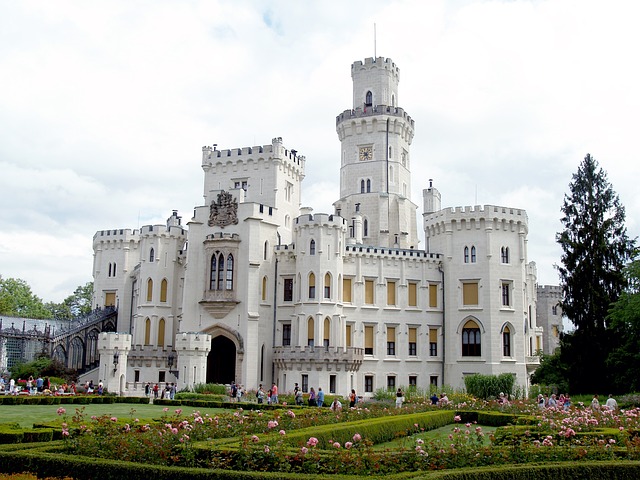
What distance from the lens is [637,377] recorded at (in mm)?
39875

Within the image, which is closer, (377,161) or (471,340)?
(471,340)

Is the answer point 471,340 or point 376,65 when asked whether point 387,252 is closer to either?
point 471,340

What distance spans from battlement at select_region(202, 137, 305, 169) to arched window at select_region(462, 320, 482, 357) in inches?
799

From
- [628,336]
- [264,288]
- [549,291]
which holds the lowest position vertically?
[628,336]

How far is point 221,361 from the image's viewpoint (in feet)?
180

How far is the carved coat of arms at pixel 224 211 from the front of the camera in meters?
54.7

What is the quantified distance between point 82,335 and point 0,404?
27298mm

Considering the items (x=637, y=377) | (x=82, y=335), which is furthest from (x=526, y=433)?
(x=82, y=335)

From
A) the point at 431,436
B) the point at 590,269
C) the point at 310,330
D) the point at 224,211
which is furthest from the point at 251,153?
the point at 431,436

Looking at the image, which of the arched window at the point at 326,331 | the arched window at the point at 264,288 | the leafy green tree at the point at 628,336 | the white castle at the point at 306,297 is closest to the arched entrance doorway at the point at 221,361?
the white castle at the point at 306,297

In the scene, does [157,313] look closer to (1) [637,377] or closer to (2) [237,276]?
(2) [237,276]

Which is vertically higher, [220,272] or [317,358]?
[220,272]

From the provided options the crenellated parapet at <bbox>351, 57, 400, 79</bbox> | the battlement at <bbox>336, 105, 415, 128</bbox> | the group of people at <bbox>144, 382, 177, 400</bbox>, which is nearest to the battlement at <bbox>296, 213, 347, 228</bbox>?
the group of people at <bbox>144, 382, 177, 400</bbox>

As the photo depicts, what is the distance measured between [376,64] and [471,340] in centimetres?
2815
